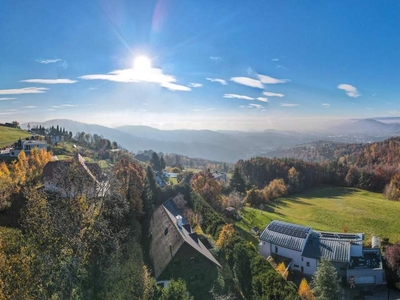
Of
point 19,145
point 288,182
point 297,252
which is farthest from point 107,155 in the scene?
point 297,252

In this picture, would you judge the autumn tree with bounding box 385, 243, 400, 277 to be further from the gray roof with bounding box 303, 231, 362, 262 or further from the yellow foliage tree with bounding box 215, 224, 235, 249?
the yellow foliage tree with bounding box 215, 224, 235, 249

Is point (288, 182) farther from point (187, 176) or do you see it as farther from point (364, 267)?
point (364, 267)

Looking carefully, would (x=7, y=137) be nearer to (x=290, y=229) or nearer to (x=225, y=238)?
(x=225, y=238)

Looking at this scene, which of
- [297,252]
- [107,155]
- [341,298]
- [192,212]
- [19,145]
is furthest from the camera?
[107,155]

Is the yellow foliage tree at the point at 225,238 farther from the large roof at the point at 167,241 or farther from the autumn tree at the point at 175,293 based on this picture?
the autumn tree at the point at 175,293

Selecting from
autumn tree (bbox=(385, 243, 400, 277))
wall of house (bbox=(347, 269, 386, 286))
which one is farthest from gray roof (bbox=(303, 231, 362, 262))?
autumn tree (bbox=(385, 243, 400, 277))

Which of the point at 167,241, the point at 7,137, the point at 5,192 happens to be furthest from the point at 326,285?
the point at 7,137

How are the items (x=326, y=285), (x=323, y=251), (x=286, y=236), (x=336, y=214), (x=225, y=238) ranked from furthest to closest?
1. (x=336, y=214)
2. (x=286, y=236)
3. (x=323, y=251)
4. (x=225, y=238)
5. (x=326, y=285)
